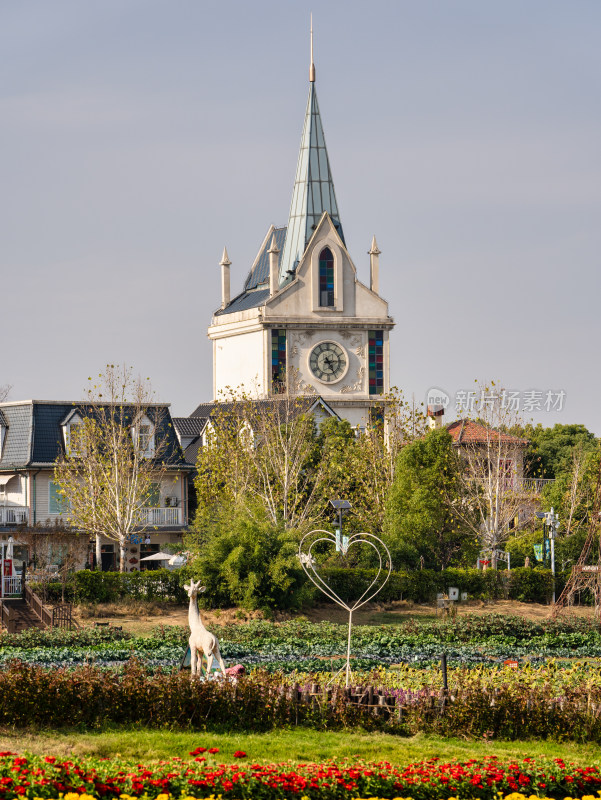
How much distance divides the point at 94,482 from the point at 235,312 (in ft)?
121

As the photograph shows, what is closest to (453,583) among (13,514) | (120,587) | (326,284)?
(120,587)

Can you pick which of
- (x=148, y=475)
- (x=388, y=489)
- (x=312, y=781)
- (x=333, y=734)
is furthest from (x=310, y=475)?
(x=312, y=781)

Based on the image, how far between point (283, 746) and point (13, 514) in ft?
123

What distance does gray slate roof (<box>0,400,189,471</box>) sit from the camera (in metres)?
53.2

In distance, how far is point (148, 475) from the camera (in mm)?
48750

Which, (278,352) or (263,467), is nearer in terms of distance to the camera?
(263,467)

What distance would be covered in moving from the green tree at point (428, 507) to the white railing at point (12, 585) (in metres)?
13.7

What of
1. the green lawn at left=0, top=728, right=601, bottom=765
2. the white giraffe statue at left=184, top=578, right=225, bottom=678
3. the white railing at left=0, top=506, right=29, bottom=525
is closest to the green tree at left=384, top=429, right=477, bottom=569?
the white railing at left=0, top=506, right=29, bottom=525

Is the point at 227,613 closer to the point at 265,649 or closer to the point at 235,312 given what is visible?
the point at 265,649

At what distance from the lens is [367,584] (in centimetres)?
4341

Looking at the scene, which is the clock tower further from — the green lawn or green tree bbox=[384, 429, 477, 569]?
→ the green lawn

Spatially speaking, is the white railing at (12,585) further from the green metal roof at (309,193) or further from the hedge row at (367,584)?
the green metal roof at (309,193)

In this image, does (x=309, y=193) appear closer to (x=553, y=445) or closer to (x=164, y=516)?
(x=553, y=445)

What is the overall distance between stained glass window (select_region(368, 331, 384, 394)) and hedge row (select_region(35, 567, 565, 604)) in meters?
34.1
